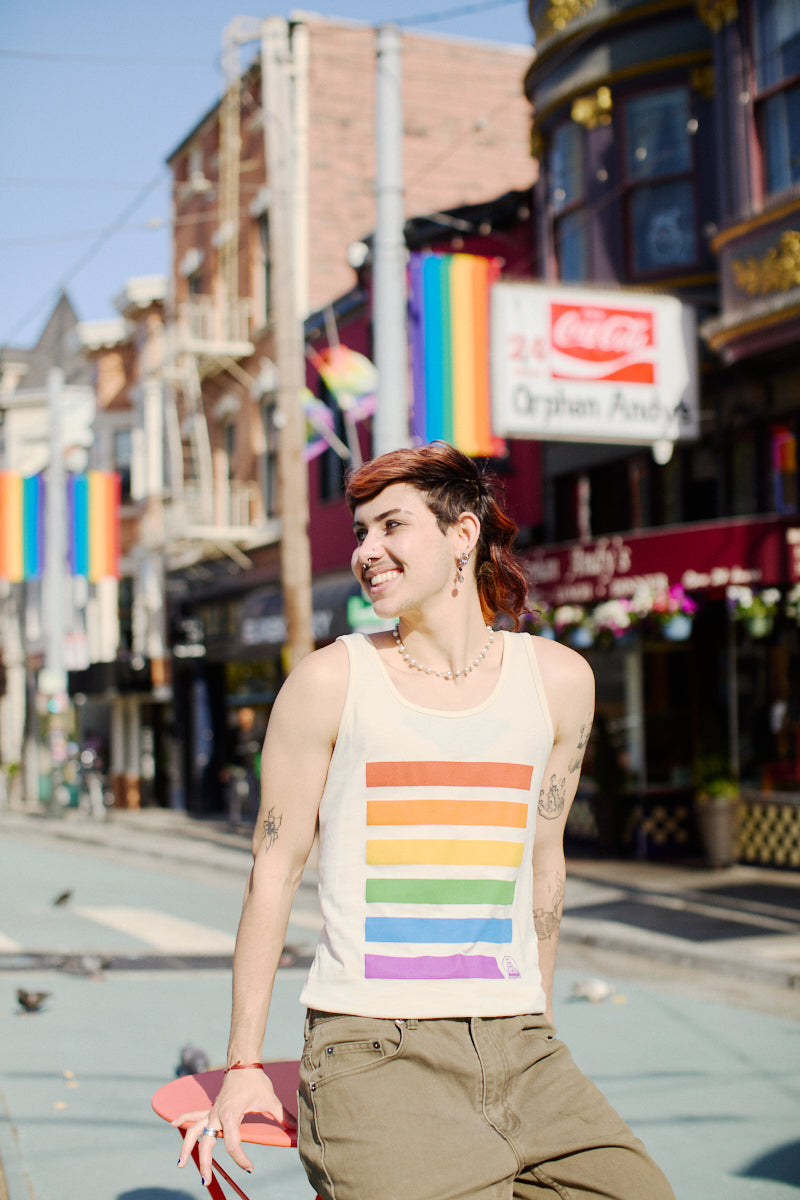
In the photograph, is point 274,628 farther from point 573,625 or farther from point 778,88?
point 778,88

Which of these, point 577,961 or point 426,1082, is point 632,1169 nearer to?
point 426,1082

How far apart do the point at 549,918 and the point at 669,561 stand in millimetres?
10932

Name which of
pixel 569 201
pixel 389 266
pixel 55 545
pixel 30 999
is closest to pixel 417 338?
pixel 569 201

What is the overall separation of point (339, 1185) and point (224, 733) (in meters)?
25.3

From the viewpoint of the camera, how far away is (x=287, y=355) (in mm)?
16188

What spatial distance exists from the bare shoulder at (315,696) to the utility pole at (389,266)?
9.27 meters

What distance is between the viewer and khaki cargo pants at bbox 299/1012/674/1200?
2266 millimetres

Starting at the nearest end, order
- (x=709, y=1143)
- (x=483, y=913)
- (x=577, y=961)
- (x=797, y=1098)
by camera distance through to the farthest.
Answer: (x=483, y=913), (x=709, y=1143), (x=797, y=1098), (x=577, y=961)

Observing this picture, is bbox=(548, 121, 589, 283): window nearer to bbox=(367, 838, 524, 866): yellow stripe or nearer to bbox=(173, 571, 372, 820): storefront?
bbox=(173, 571, 372, 820): storefront

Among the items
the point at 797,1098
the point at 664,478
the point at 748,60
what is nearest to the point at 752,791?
the point at 664,478

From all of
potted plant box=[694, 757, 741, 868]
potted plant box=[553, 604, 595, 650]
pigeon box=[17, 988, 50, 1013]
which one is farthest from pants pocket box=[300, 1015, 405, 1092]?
potted plant box=[694, 757, 741, 868]

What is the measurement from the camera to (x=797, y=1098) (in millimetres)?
5961

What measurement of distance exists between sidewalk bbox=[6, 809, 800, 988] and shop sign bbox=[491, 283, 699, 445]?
14.2 ft

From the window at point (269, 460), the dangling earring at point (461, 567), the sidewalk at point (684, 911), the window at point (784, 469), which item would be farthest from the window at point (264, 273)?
the dangling earring at point (461, 567)
